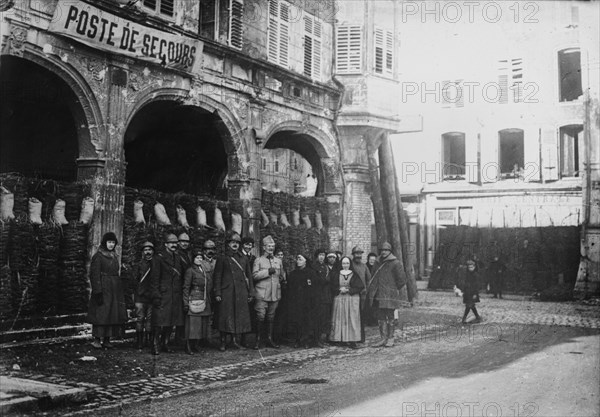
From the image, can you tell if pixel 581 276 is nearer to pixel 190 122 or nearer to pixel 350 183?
pixel 350 183

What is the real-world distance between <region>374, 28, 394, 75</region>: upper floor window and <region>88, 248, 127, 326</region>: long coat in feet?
35.6

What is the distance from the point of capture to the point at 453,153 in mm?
29281

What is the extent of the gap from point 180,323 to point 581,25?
17.9 metres

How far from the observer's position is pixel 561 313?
17203 mm

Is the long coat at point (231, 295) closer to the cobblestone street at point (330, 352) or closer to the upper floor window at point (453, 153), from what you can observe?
the cobblestone street at point (330, 352)

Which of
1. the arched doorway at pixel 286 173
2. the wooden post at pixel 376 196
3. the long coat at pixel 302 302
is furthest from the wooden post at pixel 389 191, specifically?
the arched doorway at pixel 286 173

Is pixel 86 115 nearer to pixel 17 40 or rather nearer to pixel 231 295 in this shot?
pixel 17 40

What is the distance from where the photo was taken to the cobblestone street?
23.0 ft

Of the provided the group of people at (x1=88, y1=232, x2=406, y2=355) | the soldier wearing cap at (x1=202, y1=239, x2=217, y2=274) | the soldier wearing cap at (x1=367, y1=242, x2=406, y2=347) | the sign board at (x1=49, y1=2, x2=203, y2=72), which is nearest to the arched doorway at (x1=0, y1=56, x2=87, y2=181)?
the sign board at (x1=49, y1=2, x2=203, y2=72)

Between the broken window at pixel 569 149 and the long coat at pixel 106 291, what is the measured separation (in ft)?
64.7

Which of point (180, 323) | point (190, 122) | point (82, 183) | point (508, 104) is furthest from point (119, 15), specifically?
point (508, 104)

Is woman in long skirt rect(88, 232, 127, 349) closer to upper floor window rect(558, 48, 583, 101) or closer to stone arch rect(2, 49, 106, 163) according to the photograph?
stone arch rect(2, 49, 106, 163)

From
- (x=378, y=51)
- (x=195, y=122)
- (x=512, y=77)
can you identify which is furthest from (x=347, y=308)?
(x=512, y=77)

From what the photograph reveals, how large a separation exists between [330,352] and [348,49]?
1010cm
